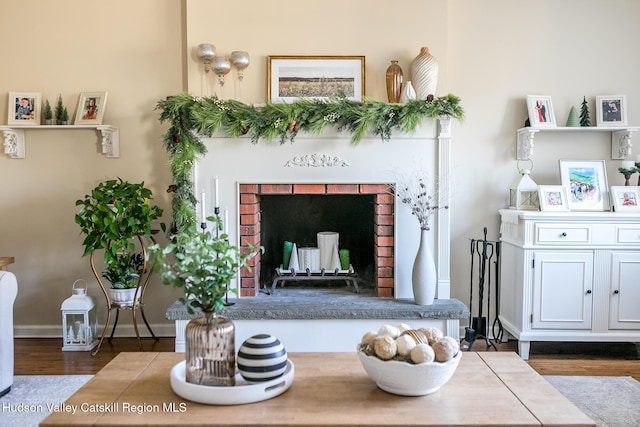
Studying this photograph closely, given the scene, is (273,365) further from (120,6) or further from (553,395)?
(120,6)

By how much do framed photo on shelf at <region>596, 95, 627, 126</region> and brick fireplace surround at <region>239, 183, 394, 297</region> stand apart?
5.36 ft

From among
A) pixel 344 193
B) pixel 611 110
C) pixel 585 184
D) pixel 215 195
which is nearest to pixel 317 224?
pixel 344 193

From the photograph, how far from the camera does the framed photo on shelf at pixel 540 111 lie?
3582 mm

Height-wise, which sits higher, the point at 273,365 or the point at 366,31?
the point at 366,31

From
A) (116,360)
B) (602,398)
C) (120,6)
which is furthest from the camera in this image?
(120,6)

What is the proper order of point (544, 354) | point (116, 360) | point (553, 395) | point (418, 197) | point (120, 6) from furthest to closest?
point (120, 6), point (544, 354), point (418, 197), point (116, 360), point (553, 395)

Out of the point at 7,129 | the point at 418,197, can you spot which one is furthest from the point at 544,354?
the point at 7,129

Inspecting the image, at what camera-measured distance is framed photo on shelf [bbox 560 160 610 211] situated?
3443mm

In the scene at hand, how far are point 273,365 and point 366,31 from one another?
2569 mm

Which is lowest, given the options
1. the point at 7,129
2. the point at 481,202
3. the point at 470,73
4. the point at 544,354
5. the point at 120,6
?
the point at 544,354

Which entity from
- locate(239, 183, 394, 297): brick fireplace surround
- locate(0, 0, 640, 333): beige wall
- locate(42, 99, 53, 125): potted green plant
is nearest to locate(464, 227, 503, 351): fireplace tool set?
locate(0, 0, 640, 333): beige wall

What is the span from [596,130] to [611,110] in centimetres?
17

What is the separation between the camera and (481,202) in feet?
12.3

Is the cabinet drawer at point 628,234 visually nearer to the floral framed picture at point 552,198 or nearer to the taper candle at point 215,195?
the floral framed picture at point 552,198
